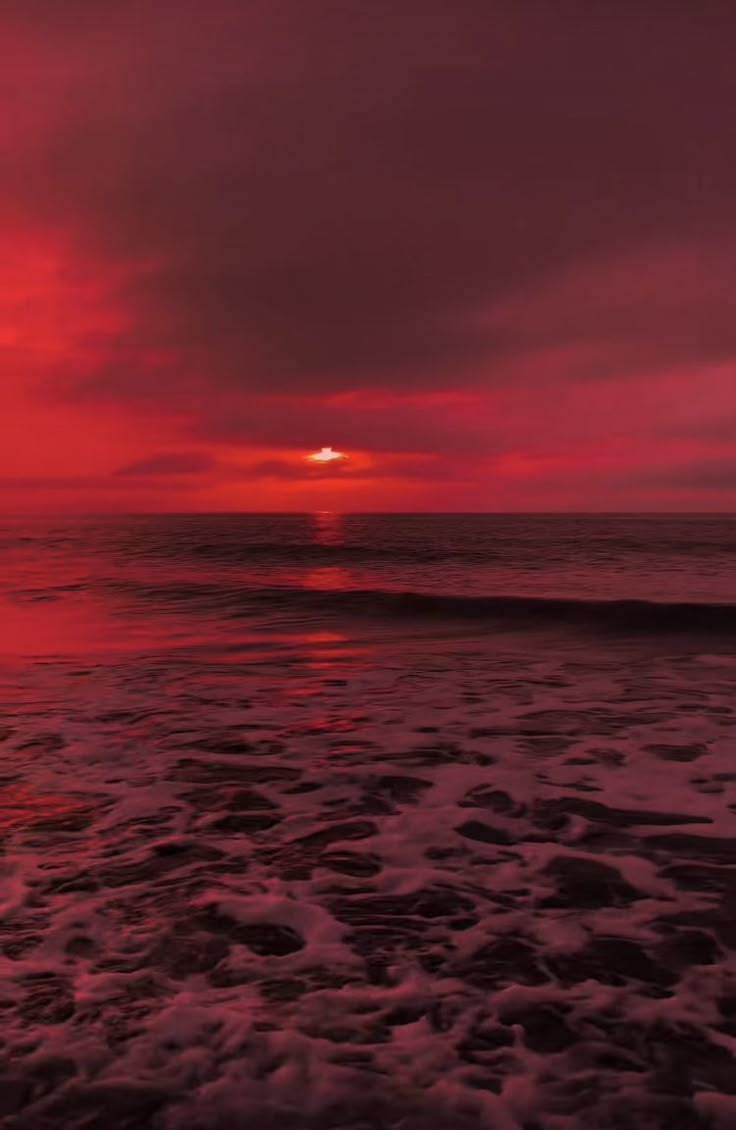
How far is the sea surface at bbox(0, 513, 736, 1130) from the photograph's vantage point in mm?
3195

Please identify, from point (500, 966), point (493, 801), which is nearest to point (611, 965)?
point (500, 966)

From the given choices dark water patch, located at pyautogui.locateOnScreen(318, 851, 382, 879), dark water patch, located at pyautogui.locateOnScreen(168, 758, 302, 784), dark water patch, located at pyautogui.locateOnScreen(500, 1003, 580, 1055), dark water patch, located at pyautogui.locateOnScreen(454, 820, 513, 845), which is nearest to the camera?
dark water patch, located at pyautogui.locateOnScreen(500, 1003, 580, 1055)

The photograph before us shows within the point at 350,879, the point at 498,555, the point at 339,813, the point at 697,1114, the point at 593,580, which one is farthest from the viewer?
the point at 498,555

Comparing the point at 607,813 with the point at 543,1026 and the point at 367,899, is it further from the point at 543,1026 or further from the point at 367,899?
the point at 543,1026

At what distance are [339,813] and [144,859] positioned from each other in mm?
1554

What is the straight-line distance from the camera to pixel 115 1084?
318cm

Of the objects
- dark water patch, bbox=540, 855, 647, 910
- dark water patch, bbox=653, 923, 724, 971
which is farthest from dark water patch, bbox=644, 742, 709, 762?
dark water patch, bbox=653, 923, 724, 971

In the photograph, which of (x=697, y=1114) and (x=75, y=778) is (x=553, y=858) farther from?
(x=75, y=778)

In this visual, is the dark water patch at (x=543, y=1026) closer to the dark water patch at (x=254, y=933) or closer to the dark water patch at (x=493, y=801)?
the dark water patch at (x=254, y=933)

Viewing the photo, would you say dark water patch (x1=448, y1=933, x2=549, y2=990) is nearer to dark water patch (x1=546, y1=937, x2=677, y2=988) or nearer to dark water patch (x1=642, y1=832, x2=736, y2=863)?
dark water patch (x1=546, y1=937, x2=677, y2=988)

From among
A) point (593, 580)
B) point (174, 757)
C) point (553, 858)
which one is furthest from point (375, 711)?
point (593, 580)

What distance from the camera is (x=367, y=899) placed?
15.5 feet

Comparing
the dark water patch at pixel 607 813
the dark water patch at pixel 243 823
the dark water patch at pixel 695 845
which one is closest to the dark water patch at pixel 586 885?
the dark water patch at pixel 695 845

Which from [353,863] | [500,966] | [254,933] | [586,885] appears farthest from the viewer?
[353,863]
